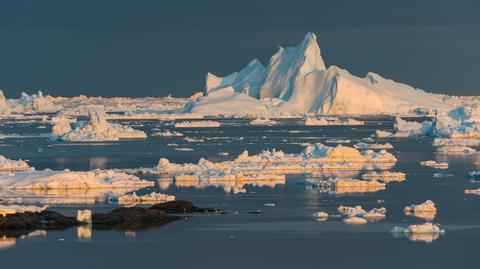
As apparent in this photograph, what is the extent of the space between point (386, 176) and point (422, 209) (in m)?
8.22

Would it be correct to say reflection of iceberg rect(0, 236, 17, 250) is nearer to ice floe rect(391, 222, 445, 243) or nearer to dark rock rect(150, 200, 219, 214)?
dark rock rect(150, 200, 219, 214)

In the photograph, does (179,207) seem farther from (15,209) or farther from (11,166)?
(11,166)

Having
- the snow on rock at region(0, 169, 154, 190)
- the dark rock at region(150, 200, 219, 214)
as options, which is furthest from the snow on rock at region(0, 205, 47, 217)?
the snow on rock at region(0, 169, 154, 190)

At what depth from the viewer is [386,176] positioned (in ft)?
113

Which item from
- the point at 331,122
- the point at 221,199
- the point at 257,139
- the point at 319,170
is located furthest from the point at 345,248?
the point at 331,122

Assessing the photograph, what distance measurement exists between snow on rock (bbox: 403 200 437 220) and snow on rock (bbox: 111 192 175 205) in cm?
508

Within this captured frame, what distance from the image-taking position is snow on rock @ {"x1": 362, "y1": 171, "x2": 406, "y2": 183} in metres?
33.6

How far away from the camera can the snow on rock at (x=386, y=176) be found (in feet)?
110

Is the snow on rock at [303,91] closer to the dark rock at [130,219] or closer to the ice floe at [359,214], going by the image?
the ice floe at [359,214]

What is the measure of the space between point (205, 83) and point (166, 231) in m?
76.2

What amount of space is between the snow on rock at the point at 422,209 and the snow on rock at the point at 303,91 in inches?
2350

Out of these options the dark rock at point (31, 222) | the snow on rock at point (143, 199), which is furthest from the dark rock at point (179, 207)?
the dark rock at point (31, 222)

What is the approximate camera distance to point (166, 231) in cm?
2336

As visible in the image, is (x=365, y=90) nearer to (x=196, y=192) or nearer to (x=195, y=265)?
(x=196, y=192)
